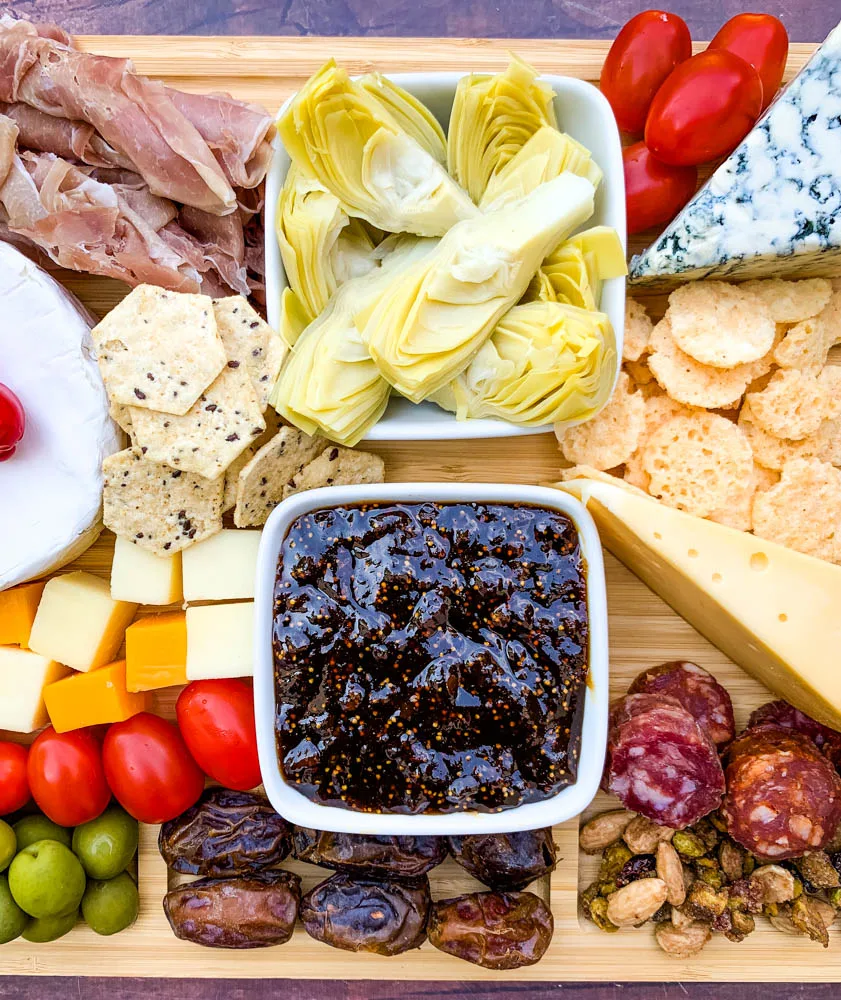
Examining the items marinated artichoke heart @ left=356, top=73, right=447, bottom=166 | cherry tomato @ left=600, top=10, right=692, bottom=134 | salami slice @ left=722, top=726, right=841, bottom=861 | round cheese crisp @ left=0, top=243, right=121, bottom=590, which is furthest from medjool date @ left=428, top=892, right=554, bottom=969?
cherry tomato @ left=600, top=10, right=692, bottom=134

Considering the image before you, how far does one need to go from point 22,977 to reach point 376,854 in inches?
37.9

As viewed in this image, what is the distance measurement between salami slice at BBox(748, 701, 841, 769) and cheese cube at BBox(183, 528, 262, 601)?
110cm

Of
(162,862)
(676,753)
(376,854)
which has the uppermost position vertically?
(676,753)

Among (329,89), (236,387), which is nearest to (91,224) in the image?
(236,387)

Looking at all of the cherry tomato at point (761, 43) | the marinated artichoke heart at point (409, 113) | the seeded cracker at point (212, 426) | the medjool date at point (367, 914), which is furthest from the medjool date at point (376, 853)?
the cherry tomato at point (761, 43)

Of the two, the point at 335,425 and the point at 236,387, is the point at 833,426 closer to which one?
the point at 335,425

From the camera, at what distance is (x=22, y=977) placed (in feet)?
6.17

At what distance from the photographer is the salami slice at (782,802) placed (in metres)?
1.57

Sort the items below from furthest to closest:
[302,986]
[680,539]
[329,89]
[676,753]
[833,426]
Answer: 1. [302,986]
2. [833,426]
3. [676,753]
4. [680,539]
5. [329,89]

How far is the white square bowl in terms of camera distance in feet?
4.78

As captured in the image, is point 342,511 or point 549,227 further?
point 342,511

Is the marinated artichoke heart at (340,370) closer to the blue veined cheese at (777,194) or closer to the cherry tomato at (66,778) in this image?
the blue veined cheese at (777,194)

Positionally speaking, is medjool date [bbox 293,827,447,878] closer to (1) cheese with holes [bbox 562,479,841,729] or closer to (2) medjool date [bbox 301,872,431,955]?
(2) medjool date [bbox 301,872,431,955]

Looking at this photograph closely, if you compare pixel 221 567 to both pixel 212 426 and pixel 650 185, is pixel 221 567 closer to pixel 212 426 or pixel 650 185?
pixel 212 426
